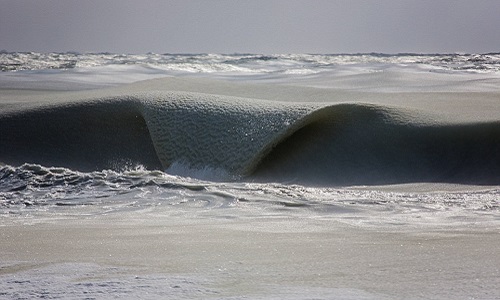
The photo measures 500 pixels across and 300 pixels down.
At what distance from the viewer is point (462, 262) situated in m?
2.03

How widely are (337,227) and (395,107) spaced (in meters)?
2.77

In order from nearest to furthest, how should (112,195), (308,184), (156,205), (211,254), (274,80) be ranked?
1. (211,254)
2. (156,205)
3. (112,195)
4. (308,184)
5. (274,80)

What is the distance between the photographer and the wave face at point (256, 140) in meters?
4.84

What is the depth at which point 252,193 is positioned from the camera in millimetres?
3611

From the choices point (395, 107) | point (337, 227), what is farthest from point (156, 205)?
point (395, 107)

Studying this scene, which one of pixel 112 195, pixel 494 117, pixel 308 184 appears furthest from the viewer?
pixel 494 117

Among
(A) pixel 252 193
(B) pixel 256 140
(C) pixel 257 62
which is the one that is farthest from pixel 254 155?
(C) pixel 257 62

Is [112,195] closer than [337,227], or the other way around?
[337,227]

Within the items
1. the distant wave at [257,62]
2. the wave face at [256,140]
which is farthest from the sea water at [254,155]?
the distant wave at [257,62]

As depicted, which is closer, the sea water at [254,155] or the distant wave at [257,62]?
the sea water at [254,155]

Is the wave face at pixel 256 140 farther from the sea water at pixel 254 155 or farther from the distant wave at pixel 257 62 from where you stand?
the distant wave at pixel 257 62

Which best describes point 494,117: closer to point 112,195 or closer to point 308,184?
point 308,184

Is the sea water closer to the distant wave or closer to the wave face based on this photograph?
the wave face

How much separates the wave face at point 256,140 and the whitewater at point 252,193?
0.01 meters
